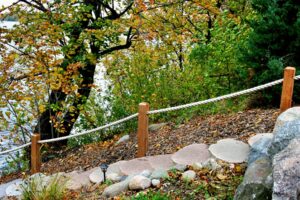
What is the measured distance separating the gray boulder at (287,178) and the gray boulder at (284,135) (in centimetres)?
51

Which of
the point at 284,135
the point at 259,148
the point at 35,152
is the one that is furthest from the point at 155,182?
the point at 35,152

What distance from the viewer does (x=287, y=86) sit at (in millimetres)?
4875

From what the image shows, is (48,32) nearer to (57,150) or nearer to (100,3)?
(100,3)

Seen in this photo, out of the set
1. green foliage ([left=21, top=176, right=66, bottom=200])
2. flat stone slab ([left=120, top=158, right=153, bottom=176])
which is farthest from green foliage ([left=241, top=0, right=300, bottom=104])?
green foliage ([left=21, top=176, right=66, bottom=200])

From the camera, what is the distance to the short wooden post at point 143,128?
18.8 ft

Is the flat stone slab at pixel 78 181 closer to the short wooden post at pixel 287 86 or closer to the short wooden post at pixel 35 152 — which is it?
the short wooden post at pixel 35 152

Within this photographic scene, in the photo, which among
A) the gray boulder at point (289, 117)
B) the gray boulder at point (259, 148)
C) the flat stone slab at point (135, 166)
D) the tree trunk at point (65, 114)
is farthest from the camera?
the tree trunk at point (65, 114)

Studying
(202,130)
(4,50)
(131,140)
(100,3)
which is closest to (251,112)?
(202,130)

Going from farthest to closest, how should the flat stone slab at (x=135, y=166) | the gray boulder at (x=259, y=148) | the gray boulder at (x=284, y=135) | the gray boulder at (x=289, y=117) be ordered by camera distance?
the flat stone slab at (x=135, y=166)
the gray boulder at (x=259, y=148)
the gray boulder at (x=289, y=117)
the gray boulder at (x=284, y=135)

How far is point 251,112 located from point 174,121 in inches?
70.7

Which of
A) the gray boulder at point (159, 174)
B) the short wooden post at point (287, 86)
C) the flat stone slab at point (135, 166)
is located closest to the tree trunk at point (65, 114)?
→ the flat stone slab at point (135, 166)

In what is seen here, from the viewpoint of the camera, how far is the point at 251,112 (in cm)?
602

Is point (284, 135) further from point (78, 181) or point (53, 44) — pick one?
point (53, 44)

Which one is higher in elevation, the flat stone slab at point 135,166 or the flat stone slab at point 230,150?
the flat stone slab at point 230,150
